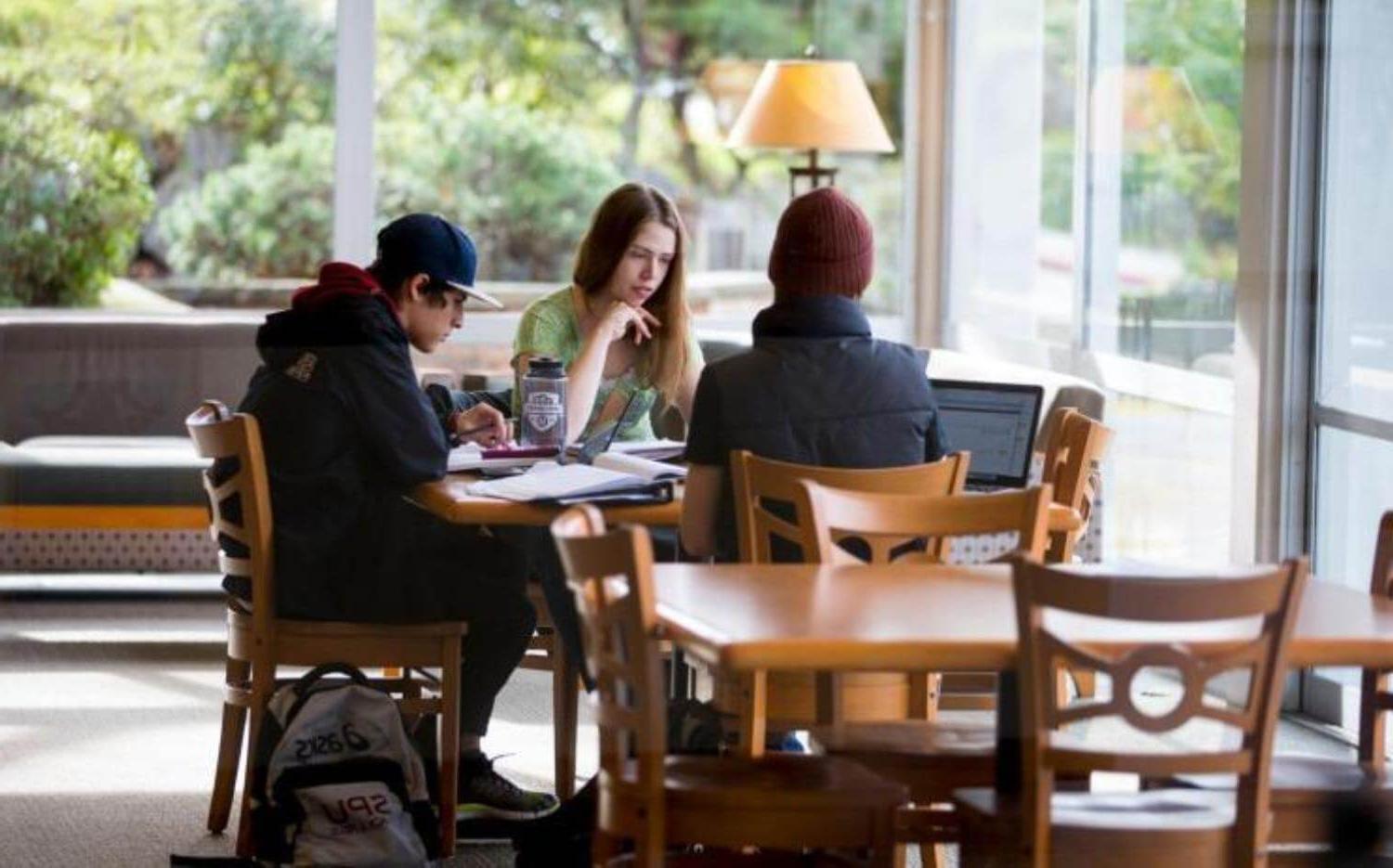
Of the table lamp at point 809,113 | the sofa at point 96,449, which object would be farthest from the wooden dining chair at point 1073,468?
the table lamp at point 809,113

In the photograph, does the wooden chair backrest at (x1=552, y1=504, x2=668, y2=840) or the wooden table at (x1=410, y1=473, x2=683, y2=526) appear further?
the wooden table at (x1=410, y1=473, x2=683, y2=526)

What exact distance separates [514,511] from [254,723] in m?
0.65

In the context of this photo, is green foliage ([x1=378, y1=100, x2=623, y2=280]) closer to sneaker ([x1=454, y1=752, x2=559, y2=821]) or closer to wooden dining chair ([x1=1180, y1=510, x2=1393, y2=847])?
sneaker ([x1=454, y1=752, x2=559, y2=821])

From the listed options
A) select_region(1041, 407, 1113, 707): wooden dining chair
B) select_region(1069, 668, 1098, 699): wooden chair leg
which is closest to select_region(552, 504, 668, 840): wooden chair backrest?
select_region(1069, 668, 1098, 699): wooden chair leg

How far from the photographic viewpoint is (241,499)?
165 inches

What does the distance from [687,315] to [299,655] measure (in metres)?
1.11

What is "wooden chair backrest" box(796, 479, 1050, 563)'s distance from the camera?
11.6 feet

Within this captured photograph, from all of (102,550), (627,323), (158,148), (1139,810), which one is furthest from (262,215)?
(1139,810)

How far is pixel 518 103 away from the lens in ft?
20.8

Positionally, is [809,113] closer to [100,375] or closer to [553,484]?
[100,375]

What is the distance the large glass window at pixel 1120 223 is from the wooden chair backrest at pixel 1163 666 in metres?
2.19

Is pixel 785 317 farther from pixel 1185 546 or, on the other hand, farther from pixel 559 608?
pixel 1185 546

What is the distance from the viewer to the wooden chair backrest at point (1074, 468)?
4359mm

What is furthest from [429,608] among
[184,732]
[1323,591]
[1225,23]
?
[1225,23]
